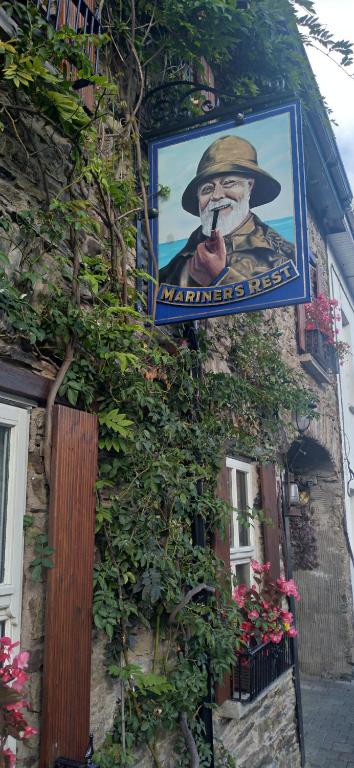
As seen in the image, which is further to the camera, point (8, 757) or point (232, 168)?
point (232, 168)

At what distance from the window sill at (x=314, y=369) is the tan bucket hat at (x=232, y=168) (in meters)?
4.11

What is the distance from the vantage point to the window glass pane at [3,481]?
7.62 feet

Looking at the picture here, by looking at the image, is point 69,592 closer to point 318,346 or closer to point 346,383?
point 318,346

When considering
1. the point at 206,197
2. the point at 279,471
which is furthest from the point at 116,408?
the point at 279,471

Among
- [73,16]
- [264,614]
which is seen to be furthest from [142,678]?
[73,16]

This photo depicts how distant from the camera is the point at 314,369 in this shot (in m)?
7.64

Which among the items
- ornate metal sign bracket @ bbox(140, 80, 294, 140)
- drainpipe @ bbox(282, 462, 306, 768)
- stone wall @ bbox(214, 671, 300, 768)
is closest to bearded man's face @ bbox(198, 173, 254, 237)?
ornate metal sign bracket @ bbox(140, 80, 294, 140)

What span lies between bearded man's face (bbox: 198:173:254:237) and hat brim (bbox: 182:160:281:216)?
24 millimetres

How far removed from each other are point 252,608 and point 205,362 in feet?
5.61

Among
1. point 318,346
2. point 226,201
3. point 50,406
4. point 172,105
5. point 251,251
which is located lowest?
point 50,406

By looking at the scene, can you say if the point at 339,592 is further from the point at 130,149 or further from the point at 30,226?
A: the point at 30,226

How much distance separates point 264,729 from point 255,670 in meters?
0.77

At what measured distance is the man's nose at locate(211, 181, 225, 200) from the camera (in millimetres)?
3410

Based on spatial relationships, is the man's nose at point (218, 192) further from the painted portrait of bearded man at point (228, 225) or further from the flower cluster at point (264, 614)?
the flower cluster at point (264, 614)
